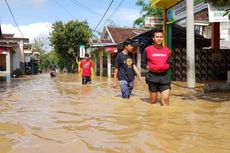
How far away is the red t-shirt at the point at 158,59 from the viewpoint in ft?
26.3

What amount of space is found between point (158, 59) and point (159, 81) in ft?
1.48

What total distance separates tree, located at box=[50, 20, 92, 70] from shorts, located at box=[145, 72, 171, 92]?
4056 cm

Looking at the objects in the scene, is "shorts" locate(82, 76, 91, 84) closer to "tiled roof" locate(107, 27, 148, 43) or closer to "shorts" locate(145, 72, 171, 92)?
"shorts" locate(145, 72, 171, 92)

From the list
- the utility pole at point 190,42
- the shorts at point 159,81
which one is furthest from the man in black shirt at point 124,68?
the utility pole at point 190,42

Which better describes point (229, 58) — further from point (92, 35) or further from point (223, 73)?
point (92, 35)

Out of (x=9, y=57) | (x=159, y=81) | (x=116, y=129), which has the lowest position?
(x=116, y=129)

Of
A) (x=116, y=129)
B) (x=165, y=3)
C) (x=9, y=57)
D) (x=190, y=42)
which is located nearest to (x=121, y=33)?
(x=9, y=57)

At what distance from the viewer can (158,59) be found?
26.3 ft

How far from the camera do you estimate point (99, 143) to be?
4.88m

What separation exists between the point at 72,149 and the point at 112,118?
242 cm

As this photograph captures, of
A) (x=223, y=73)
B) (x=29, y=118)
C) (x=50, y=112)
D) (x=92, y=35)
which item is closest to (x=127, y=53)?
(x=50, y=112)

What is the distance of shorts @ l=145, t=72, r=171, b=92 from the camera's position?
8.04m

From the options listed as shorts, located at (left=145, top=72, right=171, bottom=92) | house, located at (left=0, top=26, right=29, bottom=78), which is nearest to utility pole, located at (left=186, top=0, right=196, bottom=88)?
shorts, located at (left=145, top=72, right=171, bottom=92)

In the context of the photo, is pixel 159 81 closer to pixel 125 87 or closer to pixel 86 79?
pixel 125 87
